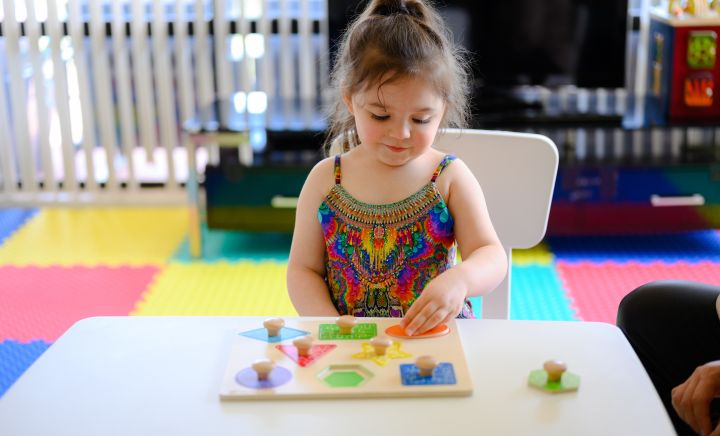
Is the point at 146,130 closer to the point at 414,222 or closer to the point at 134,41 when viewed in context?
the point at 134,41

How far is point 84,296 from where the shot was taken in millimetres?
2537

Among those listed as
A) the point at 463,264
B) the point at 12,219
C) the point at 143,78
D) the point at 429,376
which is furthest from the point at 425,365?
the point at 12,219

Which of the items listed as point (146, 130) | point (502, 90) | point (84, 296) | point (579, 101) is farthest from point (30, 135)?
point (579, 101)

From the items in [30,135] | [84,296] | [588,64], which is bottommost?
[84,296]

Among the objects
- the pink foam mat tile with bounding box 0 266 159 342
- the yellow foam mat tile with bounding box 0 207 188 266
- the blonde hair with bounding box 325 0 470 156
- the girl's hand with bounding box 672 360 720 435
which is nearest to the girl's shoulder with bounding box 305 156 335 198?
the blonde hair with bounding box 325 0 470 156

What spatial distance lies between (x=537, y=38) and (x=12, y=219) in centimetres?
200

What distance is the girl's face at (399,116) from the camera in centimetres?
118

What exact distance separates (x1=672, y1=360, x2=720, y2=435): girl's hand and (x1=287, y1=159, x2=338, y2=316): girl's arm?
1.58 feet

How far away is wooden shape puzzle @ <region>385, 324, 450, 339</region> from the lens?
3.21 feet

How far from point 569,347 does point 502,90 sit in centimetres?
216

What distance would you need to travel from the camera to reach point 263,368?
88 cm

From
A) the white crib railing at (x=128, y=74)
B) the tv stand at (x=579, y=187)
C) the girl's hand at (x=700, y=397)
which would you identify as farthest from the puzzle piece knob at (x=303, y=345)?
the white crib railing at (x=128, y=74)

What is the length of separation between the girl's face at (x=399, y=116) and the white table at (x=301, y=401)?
12.1 inches

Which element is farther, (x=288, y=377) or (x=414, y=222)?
(x=414, y=222)
